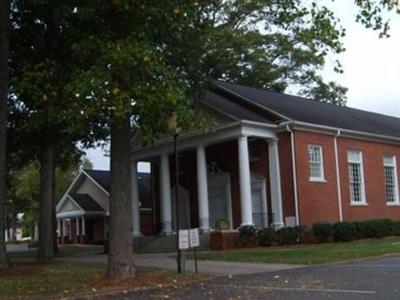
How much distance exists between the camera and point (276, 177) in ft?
101

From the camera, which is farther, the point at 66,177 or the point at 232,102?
the point at 66,177

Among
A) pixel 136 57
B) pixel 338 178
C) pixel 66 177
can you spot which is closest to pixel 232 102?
pixel 338 178

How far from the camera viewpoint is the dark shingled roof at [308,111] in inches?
1270

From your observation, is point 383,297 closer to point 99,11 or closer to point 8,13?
point 99,11

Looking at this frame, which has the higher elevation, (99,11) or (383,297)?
(99,11)

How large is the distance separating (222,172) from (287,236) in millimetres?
6307

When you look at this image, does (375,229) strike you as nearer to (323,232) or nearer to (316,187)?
(323,232)

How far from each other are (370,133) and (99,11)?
73.1ft

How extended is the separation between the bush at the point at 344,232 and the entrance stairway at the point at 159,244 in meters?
5.56

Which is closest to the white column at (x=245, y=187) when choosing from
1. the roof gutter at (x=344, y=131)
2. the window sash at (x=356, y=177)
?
the roof gutter at (x=344, y=131)

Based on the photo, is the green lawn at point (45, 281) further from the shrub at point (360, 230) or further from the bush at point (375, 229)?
the bush at point (375, 229)

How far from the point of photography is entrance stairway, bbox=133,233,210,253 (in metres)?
29.6

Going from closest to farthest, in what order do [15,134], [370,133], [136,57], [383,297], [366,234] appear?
[383,297] < [136,57] < [15,134] < [366,234] < [370,133]

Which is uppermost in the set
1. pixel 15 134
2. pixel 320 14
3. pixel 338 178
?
pixel 320 14
